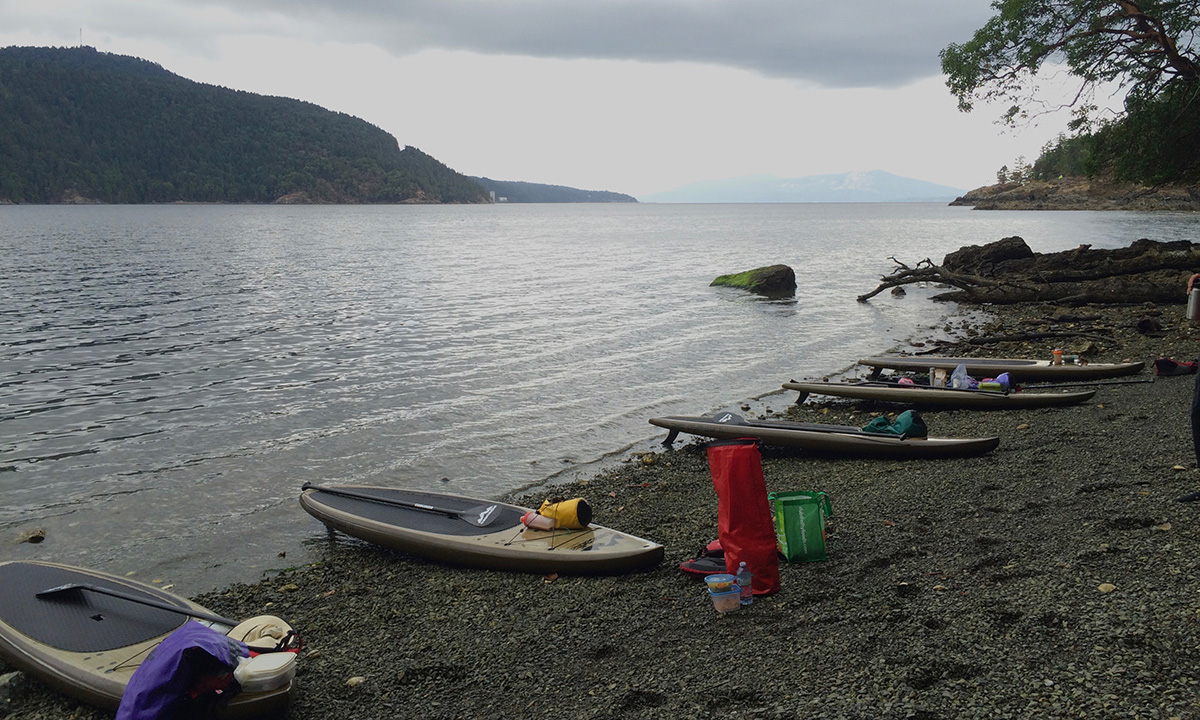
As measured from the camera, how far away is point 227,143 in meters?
181

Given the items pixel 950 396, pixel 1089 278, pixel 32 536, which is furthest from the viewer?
pixel 1089 278

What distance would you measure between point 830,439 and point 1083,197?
482ft

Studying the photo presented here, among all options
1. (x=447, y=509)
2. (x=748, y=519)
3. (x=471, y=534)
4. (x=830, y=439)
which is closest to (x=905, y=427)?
(x=830, y=439)

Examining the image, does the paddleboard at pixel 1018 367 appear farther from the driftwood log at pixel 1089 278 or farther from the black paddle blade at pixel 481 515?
the driftwood log at pixel 1089 278

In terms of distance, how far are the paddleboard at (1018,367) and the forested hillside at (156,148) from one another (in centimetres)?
18078

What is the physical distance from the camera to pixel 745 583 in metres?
6.07

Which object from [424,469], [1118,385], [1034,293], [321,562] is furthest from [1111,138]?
[321,562]

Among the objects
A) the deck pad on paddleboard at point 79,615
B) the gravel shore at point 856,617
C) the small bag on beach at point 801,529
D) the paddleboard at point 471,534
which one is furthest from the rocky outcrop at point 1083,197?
the deck pad on paddleboard at point 79,615

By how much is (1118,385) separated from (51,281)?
132 feet

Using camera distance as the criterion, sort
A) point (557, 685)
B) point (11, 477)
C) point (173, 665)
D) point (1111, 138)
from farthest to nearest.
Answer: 1. point (1111, 138)
2. point (11, 477)
3. point (557, 685)
4. point (173, 665)

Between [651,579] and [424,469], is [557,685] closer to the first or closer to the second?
[651,579]

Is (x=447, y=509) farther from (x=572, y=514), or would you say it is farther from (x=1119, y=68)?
(x=1119, y=68)

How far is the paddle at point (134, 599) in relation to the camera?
20.1ft

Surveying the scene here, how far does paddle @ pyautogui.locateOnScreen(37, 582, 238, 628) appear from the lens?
611 centimetres
